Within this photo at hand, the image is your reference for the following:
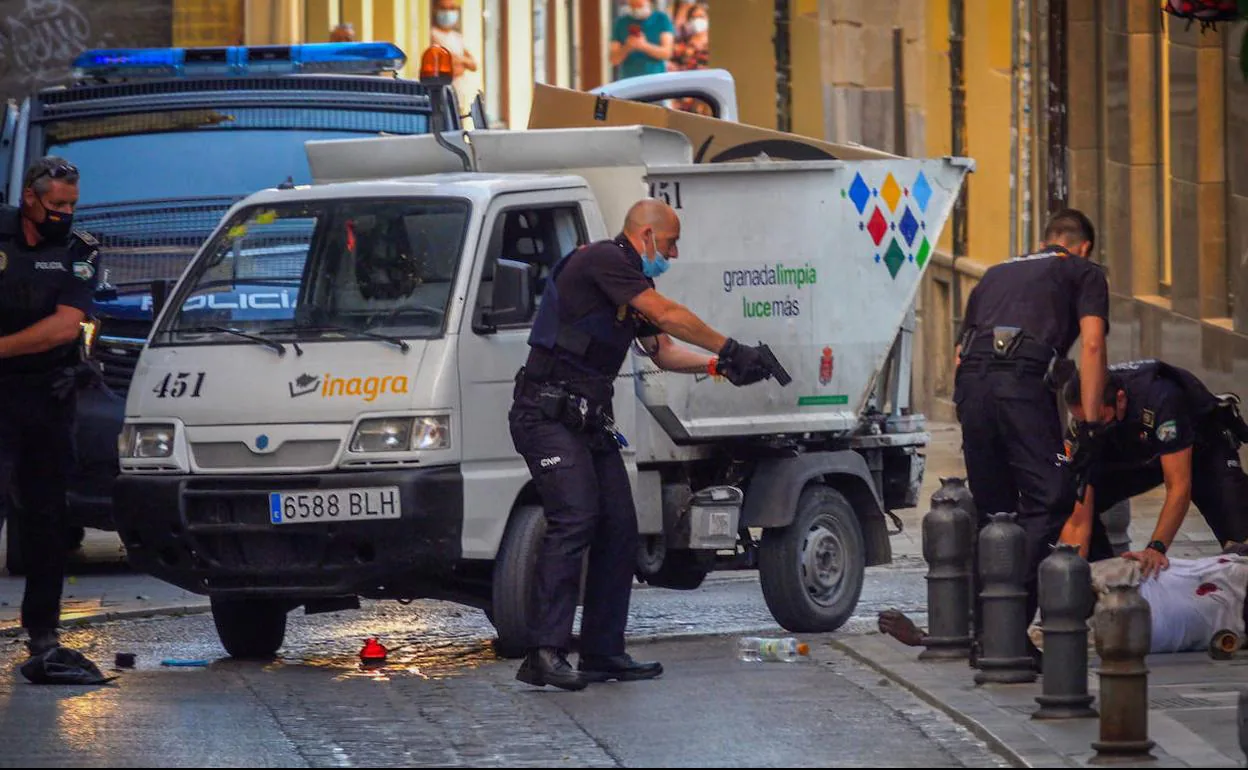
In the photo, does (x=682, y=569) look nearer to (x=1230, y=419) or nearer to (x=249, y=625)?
(x=249, y=625)

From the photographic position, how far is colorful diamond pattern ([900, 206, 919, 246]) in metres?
12.2

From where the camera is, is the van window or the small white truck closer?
the small white truck

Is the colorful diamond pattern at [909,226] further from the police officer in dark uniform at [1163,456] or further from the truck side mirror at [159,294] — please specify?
the truck side mirror at [159,294]

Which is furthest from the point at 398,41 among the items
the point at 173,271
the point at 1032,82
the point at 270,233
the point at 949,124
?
the point at 270,233

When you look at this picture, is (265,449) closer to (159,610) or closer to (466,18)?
(159,610)

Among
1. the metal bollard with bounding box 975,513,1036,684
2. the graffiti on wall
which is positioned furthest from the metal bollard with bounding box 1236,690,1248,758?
the graffiti on wall

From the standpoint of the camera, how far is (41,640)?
10305 millimetres

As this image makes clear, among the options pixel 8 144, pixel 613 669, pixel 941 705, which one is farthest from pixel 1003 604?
pixel 8 144

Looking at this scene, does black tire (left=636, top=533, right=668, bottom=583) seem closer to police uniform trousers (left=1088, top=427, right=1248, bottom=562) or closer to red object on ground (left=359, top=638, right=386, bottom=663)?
red object on ground (left=359, top=638, right=386, bottom=663)

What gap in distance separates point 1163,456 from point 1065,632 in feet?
5.44

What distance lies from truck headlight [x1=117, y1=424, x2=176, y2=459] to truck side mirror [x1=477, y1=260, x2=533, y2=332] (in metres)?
1.26

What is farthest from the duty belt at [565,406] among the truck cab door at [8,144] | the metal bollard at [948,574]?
the truck cab door at [8,144]

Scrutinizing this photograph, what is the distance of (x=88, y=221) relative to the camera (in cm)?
1400

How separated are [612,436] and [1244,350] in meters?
8.04
